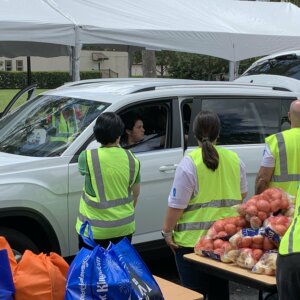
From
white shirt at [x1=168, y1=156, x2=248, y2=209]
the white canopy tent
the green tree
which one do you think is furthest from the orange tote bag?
the green tree

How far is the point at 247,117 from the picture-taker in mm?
5551

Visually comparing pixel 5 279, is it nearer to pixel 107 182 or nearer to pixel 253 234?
pixel 253 234

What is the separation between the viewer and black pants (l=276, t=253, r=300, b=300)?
2326mm

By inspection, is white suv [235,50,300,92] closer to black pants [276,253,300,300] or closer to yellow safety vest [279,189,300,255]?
yellow safety vest [279,189,300,255]

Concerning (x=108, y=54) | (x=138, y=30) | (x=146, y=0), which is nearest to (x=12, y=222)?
(x=138, y=30)

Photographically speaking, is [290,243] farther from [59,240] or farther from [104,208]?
[59,240]

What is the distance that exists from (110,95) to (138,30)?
299 cm

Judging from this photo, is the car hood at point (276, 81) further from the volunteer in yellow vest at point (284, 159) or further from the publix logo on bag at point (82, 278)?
the publix logo on bag at point (82, 278)

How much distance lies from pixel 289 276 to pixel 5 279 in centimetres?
123

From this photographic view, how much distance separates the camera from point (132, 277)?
2346mm

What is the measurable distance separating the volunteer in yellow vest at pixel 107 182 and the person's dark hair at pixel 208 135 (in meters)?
0.65

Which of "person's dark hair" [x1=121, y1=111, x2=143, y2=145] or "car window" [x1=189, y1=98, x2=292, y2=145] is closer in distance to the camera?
"person's dark hair" [x1=121, y1=111, x2=143, y2=145]

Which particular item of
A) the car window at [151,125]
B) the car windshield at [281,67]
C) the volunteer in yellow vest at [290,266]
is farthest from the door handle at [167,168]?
the car windshield at [281,67]

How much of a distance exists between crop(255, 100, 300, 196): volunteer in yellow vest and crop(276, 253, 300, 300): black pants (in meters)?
1.83
